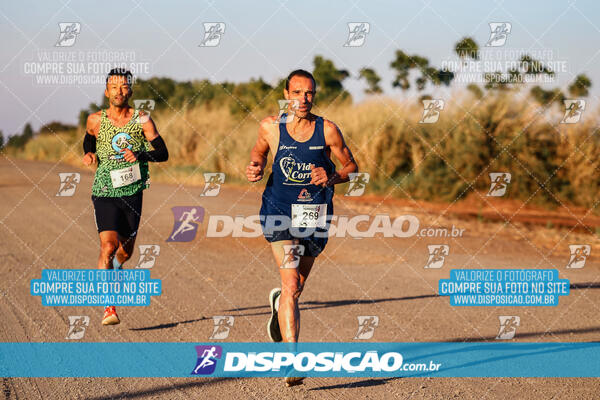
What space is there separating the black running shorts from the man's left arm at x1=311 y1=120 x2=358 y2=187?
2.12 meters

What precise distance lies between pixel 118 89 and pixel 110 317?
2.07 m

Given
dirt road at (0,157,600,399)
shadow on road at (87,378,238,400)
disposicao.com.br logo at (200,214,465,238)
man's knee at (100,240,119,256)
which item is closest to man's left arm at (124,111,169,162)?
man's knee at (100,240,119,256)

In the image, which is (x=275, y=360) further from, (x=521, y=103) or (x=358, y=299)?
(x=521, y=103)

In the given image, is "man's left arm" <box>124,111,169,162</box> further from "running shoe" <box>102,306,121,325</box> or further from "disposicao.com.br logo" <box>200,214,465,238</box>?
"disposicao.com.br logo" <box>200,214,465,238</box>

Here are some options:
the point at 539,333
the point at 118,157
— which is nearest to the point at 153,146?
the point at 118,157

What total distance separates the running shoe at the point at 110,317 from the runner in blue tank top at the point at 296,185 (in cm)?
189

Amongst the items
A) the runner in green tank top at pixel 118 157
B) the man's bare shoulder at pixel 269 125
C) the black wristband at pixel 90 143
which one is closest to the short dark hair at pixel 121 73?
the runner in green tank top at pixel 118 157

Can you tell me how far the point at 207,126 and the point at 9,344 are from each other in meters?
21.2

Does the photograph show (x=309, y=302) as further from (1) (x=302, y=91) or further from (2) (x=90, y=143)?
(1) (x=302, y=91)

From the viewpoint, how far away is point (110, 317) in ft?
21.2

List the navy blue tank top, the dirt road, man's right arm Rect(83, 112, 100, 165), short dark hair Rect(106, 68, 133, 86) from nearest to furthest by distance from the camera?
the dirt road
the navy blue tank top
short dark hair Rect(106, 68, 133, 86)
man's right arm Rect(83, 112, 100, 165)

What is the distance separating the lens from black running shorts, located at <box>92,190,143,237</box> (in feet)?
21.4

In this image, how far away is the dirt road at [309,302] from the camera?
4.93m

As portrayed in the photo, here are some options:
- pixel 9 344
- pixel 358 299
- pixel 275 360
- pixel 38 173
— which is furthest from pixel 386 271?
pixel 38 173
